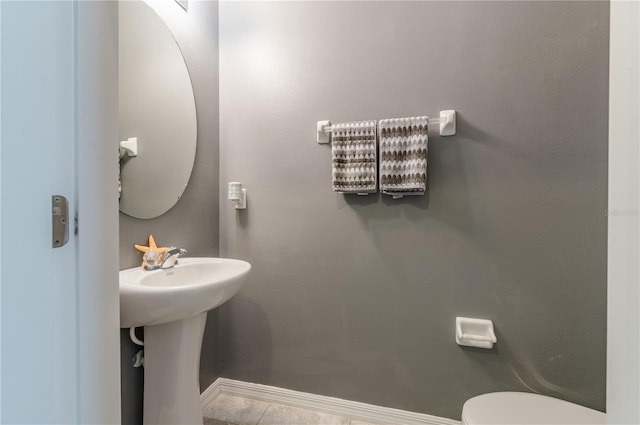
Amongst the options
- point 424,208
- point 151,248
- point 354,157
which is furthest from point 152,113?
point 424,208

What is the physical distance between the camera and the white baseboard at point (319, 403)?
1307mm

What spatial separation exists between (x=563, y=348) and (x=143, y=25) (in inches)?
88.6

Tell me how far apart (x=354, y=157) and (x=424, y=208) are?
413 mm

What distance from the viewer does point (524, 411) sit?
1.01 meters

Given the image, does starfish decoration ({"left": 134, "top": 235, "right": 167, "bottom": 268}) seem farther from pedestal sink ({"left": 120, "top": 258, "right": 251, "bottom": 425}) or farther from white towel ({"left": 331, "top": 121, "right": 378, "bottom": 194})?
white towel ({"left": 331, "top": 121, "right": 378, "bottom": 194})

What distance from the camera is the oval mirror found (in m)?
1.08

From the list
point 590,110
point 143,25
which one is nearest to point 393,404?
point 590,110

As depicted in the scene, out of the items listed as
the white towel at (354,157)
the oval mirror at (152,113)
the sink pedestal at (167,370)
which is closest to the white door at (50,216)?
the sink pedestal at (167,370)

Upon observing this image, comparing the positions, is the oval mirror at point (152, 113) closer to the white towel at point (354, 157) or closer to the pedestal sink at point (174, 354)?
the pedestal sink at point (174, 354)

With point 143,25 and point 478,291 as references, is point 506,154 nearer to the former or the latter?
point 478,291

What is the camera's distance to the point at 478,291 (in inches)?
48.6

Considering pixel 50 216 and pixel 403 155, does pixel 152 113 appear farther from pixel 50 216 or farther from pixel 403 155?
pixel 403 155

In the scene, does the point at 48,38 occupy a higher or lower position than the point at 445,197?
higher

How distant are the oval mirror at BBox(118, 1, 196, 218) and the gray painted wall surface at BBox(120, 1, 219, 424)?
0.19 feet
